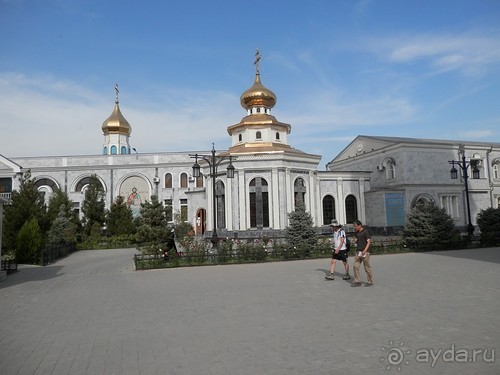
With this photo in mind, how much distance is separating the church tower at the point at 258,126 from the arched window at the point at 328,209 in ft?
17.2

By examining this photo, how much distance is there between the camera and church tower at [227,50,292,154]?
3081 cm

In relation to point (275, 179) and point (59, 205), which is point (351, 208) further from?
point (59, 205)

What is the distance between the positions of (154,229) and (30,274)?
4997mm

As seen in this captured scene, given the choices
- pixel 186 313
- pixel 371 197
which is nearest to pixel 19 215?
pixel 186 313

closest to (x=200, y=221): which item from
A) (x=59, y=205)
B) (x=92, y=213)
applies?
(x=92, y=213)

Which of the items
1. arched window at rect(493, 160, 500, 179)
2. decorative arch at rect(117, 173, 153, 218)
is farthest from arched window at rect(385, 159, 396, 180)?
decorative arch at rect(117, 173, 153, 218)

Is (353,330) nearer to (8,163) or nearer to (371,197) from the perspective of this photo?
(371,197)

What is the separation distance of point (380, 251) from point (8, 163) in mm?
36528

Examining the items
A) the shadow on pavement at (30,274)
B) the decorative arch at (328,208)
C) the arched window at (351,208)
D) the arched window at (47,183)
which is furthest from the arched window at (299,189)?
the arched window at (47,183)

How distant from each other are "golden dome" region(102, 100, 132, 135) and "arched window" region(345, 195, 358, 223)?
3238 cm

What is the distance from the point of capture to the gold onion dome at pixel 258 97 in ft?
105

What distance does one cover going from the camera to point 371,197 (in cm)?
3222

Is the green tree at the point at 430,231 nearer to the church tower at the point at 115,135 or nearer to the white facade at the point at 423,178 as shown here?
the white facade at the point at 423,178

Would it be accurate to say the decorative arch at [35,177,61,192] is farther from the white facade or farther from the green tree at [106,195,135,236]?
the white facade
